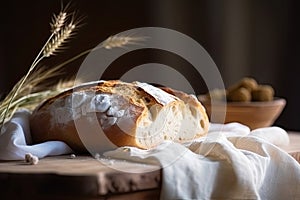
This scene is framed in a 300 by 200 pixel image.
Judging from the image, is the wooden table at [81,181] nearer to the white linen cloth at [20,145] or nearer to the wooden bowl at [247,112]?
the white linen cloth at [20,145]

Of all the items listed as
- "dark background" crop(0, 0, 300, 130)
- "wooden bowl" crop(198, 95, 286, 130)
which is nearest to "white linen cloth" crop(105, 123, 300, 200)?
"wooden bowl" crop(198, 95, 286, 130)

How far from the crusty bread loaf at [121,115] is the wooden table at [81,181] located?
11cm

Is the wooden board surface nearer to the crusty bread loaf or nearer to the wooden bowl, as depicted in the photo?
the crusty bread loaf

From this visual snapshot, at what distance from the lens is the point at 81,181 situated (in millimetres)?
745

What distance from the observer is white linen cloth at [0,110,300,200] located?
32.2 inches

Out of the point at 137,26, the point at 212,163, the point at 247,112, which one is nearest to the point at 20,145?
the point at 212,163

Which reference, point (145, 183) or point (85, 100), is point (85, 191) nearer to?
point (145, 183)

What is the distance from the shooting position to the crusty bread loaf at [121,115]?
94cm

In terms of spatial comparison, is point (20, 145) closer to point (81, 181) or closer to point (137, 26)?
point (81, 181)

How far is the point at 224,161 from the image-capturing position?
0.86 m

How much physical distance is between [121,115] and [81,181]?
0.72ft

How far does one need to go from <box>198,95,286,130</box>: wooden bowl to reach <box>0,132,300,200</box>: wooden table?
54cm

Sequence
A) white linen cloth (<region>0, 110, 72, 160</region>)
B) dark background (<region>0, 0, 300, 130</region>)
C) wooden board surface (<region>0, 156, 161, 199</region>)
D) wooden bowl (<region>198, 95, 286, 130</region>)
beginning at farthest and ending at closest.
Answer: dark background (<region>0, 0, 300, 130</region>) < wooden bowl (<region>198, 95, 286, 130</region>) < white linen cloth (<region>0, 110, 72, 160</region>) < wooden board surface (<region>0, 156, 161, 199</region>)

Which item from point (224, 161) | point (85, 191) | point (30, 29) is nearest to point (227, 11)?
point (30, 29)
